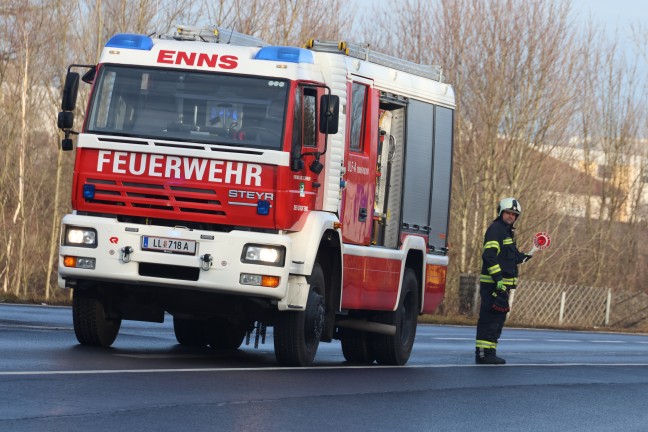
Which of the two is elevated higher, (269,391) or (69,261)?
(69,261)

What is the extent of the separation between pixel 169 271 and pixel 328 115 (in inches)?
76.8

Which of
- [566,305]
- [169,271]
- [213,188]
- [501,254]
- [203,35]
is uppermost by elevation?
[203,35]

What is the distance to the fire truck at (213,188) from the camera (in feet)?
38.3

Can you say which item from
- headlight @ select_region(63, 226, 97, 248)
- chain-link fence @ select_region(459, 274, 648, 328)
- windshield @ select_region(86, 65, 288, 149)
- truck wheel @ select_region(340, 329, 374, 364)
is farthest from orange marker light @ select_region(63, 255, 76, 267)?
chain-link fence @ select_region(459, 274, 648, 328)

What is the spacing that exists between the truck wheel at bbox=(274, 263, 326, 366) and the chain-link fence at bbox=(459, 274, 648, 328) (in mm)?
24087

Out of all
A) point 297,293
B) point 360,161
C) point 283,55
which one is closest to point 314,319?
point 297,293

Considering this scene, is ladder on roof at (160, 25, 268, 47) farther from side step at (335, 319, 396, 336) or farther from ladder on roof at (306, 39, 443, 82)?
side step at (335, 319, 396, 336)

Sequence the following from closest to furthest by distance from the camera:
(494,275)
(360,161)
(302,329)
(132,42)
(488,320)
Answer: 1. (302,329)
2. (132,42)
3. (360,161)
4. (494,275)
5. (488,320)

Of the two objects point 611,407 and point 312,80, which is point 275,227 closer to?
point 312,80

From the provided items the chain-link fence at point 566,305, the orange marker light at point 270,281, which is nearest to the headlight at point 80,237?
the orange marker light at point 270,281

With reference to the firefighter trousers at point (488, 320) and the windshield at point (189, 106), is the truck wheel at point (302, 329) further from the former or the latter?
the firefighter trousers at point (488, 320)

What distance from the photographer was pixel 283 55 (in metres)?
12.3

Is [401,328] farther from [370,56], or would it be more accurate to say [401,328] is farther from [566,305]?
[566,305]

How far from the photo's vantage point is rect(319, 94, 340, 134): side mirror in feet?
39.7
